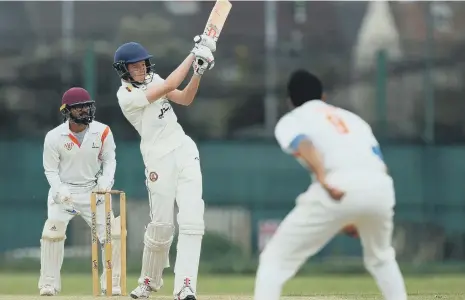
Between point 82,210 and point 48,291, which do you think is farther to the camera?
point 82,210

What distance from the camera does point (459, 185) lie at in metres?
15.8

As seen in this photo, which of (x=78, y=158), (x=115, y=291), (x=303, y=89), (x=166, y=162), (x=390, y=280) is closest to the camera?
(x=390, y=280)

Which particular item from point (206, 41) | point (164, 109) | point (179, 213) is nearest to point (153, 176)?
point (179, 213)

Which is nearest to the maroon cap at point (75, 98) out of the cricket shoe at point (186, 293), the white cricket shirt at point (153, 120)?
the white cricket shirt at point (153, 120)

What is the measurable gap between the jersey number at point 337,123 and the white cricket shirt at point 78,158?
3115 mm

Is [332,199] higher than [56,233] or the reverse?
higher

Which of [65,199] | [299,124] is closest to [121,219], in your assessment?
[65,199]

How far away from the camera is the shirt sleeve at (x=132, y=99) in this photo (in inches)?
317

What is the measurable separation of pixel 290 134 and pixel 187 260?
174 centimetres

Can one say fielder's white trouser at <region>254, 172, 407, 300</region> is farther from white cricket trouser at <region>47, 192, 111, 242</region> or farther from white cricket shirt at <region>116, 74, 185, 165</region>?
white cricket trouser at <region>47, 192, 111, 242</region>

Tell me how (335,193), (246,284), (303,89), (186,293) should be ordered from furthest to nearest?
(246,284)
(186,293)
(303,89)
(335,193)

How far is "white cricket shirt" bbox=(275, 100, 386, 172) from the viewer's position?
637 centimetres

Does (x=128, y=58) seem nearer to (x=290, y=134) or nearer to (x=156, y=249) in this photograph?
(x=156, y=249)

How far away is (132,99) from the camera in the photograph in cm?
809
